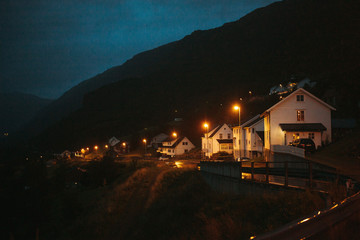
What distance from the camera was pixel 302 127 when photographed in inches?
1374

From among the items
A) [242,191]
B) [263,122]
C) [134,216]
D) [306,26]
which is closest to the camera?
[242,191]

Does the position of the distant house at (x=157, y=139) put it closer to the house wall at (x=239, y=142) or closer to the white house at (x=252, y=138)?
the house wall at (x=239, y=142)

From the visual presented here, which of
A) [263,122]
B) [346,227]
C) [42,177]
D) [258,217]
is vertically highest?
[263,122]

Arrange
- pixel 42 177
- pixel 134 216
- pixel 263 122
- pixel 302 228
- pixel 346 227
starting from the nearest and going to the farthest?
pixel 302 228, pixel 346 227, pixel 134 216, pixel 263 122, pixel 42 177

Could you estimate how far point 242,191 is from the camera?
49.4 ft

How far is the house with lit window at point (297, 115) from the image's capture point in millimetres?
35369

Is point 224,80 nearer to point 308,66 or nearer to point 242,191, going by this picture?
point 308,66

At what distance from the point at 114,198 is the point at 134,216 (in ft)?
26.7

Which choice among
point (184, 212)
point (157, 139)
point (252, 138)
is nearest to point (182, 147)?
point (157, 139)

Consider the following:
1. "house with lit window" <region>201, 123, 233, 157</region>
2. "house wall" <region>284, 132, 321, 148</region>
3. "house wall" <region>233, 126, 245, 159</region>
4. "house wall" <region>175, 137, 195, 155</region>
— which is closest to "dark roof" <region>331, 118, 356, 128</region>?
"house wall" <region>284, 132, 321, 148</region>

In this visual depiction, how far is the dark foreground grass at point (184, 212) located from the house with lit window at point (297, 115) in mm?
12232

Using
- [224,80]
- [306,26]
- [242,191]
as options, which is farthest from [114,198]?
[306,26]

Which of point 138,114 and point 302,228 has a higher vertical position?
point 138,114

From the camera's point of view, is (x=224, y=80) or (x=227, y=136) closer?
(x=227, y=136)
